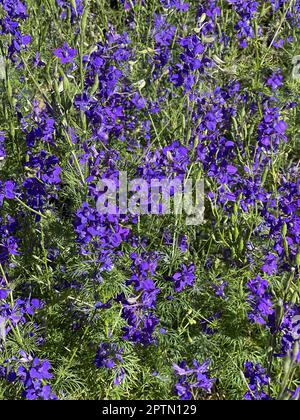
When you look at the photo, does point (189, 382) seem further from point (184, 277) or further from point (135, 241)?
point (135, 241)

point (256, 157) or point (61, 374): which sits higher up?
point (256, 157)

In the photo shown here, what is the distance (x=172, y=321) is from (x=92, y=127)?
123 centimetres

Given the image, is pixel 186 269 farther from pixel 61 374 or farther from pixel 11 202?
pixel 11 202

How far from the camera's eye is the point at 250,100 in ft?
12.9

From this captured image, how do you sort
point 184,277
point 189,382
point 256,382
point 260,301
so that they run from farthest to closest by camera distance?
point 184,277
point 260,301
point 256,382
point 189,382

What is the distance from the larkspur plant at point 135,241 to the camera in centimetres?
302

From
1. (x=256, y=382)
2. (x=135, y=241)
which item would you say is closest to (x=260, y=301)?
(x=256, y=382)

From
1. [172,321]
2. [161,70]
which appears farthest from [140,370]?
[161,70]

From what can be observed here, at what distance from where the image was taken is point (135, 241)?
11.4 feet

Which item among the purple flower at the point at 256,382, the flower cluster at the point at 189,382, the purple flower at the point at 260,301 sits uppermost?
the purple flower at the point at 260,301

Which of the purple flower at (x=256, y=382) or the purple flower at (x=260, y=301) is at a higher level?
the purple flower at (x=260, y=301)

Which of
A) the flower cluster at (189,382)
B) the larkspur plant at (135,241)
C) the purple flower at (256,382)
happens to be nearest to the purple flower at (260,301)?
the larkspur plant at (135,241)

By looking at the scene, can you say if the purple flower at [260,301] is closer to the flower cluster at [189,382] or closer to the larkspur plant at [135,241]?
the larkspur plant at [135,241]

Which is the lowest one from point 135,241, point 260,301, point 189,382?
point 189,382
